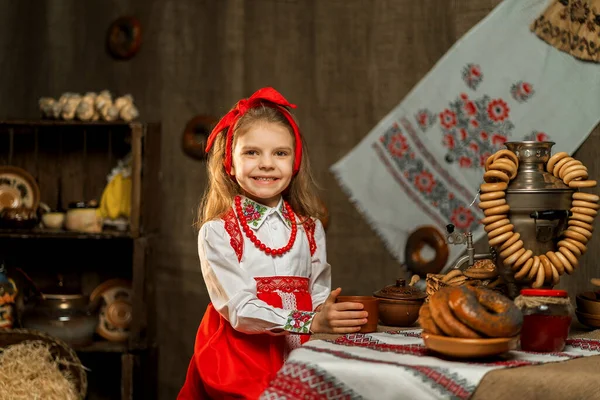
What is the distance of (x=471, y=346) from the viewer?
57.5 inches

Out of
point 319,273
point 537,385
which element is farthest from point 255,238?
point 537,385

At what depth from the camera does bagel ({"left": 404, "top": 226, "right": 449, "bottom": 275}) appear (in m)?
3.75

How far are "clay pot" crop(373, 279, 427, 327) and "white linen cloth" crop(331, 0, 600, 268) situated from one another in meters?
1.69

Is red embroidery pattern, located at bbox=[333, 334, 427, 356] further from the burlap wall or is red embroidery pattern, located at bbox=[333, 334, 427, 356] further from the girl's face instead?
the burlap wall

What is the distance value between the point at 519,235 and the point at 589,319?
372 mm

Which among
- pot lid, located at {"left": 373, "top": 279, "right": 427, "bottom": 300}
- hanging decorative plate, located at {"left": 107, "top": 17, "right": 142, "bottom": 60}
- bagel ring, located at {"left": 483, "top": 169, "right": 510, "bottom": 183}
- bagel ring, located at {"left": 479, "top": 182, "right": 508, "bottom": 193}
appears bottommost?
pot lid, located at {"left": 373, "top": 279, "right": 427, "bottom": 300}

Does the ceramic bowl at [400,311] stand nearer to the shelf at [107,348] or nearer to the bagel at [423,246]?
the bagel at [423,246]

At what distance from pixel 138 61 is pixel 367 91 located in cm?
127

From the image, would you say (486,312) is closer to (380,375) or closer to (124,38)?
(380,375)

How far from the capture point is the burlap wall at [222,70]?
398 cm

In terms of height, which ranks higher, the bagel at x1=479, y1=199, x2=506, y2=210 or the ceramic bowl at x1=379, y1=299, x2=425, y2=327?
the bagel at x1=479, y1=199, x2=506, y2=210

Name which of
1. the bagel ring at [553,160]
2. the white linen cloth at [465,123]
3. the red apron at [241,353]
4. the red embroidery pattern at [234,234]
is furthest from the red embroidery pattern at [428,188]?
the bagel ring at [553,160]

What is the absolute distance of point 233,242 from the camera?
2398 mm

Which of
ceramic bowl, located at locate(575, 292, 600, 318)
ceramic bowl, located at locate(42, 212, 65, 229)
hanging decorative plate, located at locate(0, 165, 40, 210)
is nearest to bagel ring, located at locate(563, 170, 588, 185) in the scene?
ceramic bowl, located at locate(575, 292, 600, 318)
